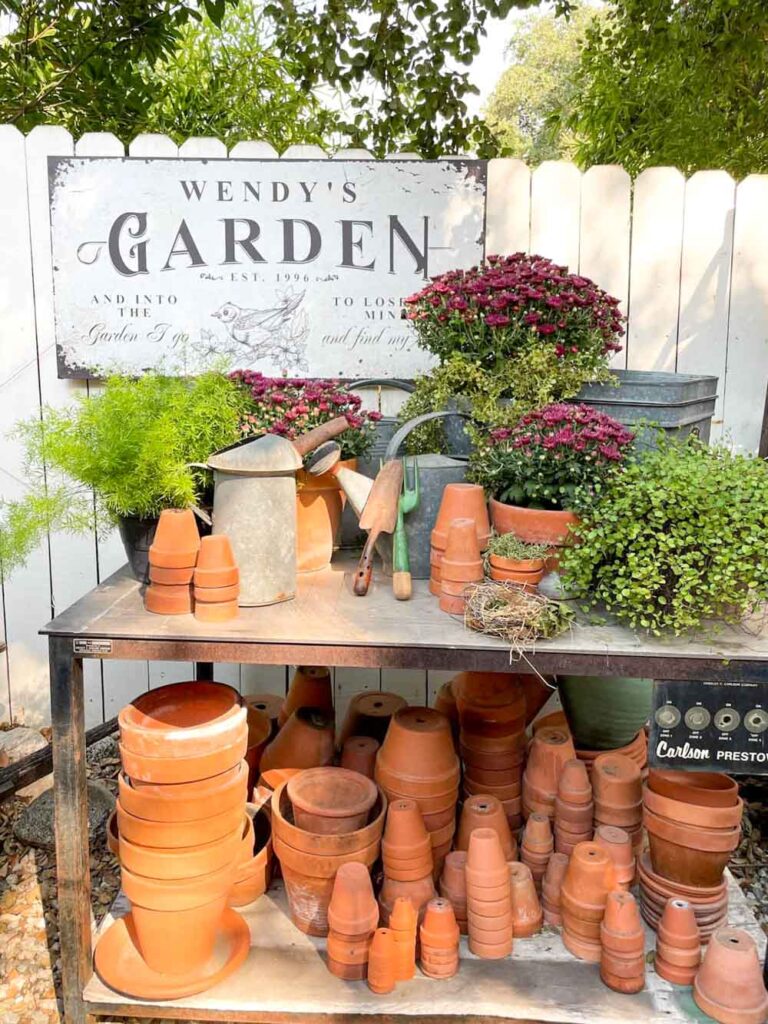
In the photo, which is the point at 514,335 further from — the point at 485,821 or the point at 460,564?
the point at 485,821

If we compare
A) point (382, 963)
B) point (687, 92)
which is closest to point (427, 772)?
point (382, 963)

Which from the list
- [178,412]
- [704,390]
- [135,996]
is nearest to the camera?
[135,996]

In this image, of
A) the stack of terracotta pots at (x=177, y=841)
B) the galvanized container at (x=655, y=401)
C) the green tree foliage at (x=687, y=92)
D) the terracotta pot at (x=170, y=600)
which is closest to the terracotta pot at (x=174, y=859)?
the stack of terracotta pots at (x=177, y=841)

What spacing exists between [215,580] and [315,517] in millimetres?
380

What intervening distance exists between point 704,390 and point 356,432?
82 cm

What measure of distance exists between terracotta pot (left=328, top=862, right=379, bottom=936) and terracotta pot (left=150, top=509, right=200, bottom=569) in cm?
70

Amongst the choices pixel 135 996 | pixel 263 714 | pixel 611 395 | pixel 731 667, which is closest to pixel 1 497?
pixel 263 714

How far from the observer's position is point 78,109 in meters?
3.48

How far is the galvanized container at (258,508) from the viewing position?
5.73 ft

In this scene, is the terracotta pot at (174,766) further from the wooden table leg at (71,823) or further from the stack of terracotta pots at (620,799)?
the stack of terracotta pots at (620,799)

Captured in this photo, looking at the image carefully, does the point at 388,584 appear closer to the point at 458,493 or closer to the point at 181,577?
the point at 458,493

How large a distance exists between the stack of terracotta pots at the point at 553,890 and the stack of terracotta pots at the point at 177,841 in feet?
2.18

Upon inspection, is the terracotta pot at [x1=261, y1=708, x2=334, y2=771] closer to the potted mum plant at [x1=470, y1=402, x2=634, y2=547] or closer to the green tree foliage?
the potted mum plant at [x1=470, y1=402, x2=634, y2=547]

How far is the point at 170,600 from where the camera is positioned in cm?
174
